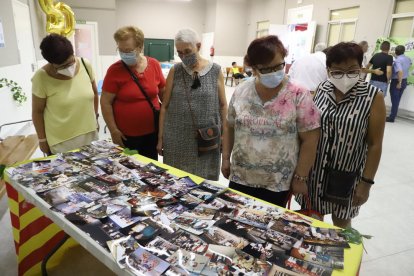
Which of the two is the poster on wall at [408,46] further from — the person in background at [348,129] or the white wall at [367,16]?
the person in background at [348,129]

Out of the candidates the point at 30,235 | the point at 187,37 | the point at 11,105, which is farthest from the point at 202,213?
the point at 11,105

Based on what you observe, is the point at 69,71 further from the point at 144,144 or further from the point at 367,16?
the point at 367,16

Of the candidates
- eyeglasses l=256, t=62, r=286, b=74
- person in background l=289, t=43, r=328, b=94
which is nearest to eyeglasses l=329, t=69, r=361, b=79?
eyeglasses l=256, t=62, r=286, b=74

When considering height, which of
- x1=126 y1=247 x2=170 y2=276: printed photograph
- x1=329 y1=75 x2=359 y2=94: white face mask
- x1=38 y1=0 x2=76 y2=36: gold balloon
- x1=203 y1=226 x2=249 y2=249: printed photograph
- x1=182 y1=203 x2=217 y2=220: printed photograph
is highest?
x1=38 y1=0 x2=76 y2=36: gold balloon

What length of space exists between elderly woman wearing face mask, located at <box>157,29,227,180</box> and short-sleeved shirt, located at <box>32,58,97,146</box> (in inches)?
20.5

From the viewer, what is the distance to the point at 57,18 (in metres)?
6.09

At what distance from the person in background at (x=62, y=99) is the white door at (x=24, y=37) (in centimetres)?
352

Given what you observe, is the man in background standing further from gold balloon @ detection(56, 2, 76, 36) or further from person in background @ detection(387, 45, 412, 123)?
gold balloon @ detection(56, 2, 76, 36)

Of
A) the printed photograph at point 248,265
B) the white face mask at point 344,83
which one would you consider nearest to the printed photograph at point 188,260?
the printed photograph at point 248,265

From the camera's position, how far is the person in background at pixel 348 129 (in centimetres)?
138

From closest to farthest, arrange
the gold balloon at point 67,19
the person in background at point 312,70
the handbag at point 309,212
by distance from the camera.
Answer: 1. the handbag at point 309,212
2. the person in background at point 312,70
3. the gold balloon at point 67,19

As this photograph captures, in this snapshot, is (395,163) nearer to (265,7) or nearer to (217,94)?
(217,94)

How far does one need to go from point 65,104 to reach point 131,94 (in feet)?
1.38

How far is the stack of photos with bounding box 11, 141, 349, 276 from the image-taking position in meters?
0.97
